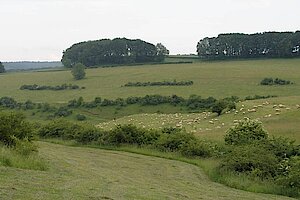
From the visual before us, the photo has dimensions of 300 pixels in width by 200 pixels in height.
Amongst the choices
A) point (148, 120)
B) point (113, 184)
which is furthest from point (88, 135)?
point (148, 120)

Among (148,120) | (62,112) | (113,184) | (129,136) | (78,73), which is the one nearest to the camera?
(113,184)

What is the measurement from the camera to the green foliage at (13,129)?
2695cm

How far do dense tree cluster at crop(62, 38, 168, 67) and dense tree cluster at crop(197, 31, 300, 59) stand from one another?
1514cm

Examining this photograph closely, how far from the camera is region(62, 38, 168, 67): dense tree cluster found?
154875mm

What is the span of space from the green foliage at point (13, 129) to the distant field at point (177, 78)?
6584 centimetres

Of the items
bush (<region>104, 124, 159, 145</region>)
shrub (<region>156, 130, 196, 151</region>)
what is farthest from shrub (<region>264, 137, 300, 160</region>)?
bush (<region>104, 124, 159, 145</region>)

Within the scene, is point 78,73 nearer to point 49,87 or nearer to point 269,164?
point 49,87

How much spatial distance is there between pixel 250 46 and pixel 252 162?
124454 mm

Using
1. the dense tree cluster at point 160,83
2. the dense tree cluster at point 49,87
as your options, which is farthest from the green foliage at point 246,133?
the dense tree cluster at point 49,87

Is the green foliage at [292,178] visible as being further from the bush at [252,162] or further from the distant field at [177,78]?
the distant field at [177,78]

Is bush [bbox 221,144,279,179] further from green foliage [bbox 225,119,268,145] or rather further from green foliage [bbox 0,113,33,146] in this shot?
green foliage [bbox 0,113,33,146]

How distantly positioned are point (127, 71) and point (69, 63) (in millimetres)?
38263

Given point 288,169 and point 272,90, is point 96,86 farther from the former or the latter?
point 288,169

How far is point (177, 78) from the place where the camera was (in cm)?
11056
